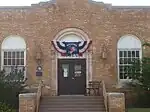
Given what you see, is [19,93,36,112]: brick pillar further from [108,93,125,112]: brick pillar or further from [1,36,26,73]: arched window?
[1,36,26,73]: arched window

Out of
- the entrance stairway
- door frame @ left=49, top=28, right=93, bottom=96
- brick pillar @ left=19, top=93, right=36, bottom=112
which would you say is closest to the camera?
brick pillar @ left=19, top=93, right=36, bottom=112

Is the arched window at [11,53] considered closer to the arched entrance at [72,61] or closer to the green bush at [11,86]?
the green bush at [11,86]

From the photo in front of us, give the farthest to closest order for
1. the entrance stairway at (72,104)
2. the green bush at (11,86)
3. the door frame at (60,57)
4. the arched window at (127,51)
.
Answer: the arched window at (127,51) < the door frame at (60,57) < the green bush at (11,86) < the entrance stairway at (72,104)

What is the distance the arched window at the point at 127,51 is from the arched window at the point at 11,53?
20.8 feet

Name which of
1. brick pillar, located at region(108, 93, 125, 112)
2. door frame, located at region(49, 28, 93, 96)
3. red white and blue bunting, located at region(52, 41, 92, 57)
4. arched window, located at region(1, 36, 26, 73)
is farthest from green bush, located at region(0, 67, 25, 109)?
brick pillar, located at region(108, 93, 125, 112)

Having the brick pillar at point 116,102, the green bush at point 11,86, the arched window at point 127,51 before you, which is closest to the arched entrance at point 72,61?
the arched window at point 127,51

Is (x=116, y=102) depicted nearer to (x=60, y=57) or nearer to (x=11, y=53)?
(x=60, y=57)

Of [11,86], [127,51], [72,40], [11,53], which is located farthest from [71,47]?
[11,86]

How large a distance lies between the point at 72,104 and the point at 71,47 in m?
5.25

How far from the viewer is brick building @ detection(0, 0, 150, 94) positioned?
28.7 metres

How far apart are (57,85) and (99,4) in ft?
19.8

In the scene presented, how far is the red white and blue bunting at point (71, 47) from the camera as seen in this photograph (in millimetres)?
28859

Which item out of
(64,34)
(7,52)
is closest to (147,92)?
(64,34)

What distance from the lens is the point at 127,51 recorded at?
29.2m
